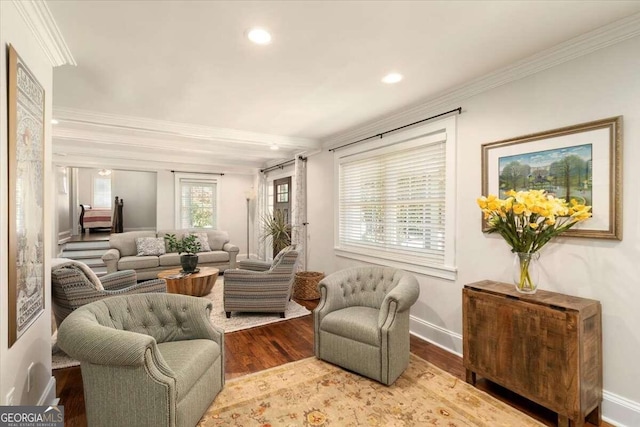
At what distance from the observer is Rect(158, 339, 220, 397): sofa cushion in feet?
5.91

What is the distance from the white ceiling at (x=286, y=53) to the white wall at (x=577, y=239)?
252 millimetres

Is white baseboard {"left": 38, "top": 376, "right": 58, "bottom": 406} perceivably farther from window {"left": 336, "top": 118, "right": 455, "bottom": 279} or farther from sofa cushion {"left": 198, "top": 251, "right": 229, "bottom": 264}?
sofa cushion {"left": 198, "top": 251, "right": 229, "bottom": 264}

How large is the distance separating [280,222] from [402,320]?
3.59m

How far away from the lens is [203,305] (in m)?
2.33

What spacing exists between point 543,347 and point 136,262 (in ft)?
19.0

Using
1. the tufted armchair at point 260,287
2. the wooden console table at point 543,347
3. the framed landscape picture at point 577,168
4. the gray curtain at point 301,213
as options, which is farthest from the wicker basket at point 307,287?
the framed landscape picture at point 577,168

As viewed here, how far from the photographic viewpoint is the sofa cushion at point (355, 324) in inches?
96.0

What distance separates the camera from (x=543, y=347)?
1980 millimetres

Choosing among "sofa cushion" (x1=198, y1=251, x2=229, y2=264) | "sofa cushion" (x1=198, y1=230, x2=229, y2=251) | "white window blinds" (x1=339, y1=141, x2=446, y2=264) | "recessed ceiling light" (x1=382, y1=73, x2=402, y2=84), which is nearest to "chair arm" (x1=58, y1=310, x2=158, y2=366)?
"recessed ceiling light" (x1=382, y1=73, x2=402, y2=84)

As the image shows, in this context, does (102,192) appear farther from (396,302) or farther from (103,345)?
(396,302)

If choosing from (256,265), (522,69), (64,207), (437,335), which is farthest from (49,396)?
(64,207)

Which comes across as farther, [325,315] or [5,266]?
[325,315]

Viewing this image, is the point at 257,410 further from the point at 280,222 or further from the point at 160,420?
the point at 280,222

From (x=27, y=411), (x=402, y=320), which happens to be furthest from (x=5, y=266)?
(x=402, y=320)
